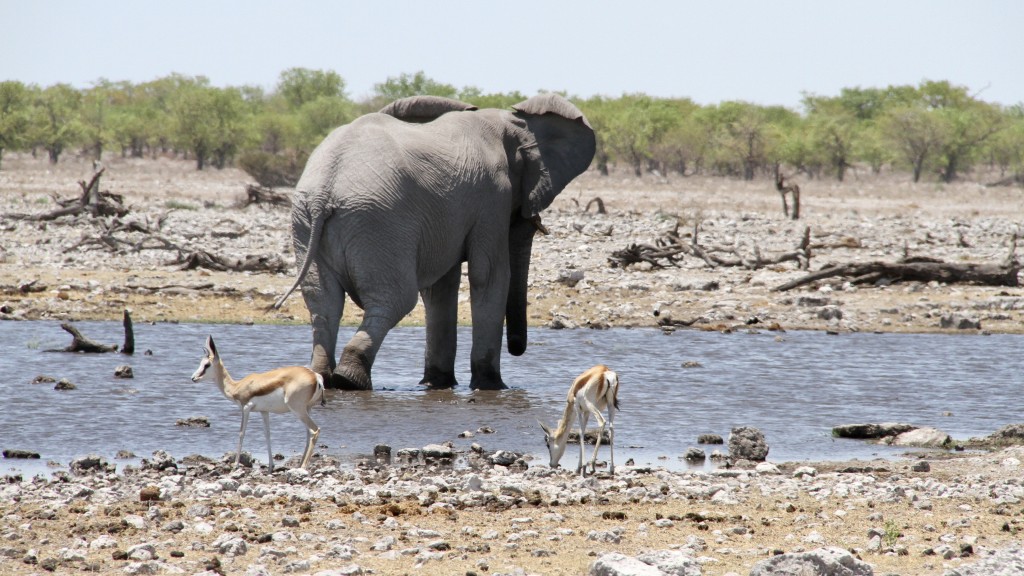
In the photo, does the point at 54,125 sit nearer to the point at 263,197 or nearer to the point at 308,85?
the point at 308,85

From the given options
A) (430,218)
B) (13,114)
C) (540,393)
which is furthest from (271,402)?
(13,114)

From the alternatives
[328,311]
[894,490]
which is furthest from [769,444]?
[328,311]

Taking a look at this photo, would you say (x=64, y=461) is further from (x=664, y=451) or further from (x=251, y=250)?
(x=251, y=250)

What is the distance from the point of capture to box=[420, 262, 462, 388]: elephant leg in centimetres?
1439

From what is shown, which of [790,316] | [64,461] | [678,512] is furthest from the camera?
[790,316]

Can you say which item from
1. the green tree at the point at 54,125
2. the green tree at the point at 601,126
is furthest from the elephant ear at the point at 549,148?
the green tree at the point at 54,125

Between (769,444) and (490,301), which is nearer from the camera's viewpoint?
(769,444)

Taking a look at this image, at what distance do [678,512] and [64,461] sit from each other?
470cm

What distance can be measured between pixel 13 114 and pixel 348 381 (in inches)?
2499

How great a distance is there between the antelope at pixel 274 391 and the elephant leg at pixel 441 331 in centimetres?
513

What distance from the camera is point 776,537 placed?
741 centimetres

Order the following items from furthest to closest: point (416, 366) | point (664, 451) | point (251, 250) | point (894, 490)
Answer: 1. point (251, 250)
2. point (416, 366)
3. point (664, 451)
4. point (894, 490)

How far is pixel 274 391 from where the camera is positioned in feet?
29.9

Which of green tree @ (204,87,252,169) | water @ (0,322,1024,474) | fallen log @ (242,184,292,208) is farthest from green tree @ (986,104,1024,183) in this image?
water @ (0,322,1024,474)
